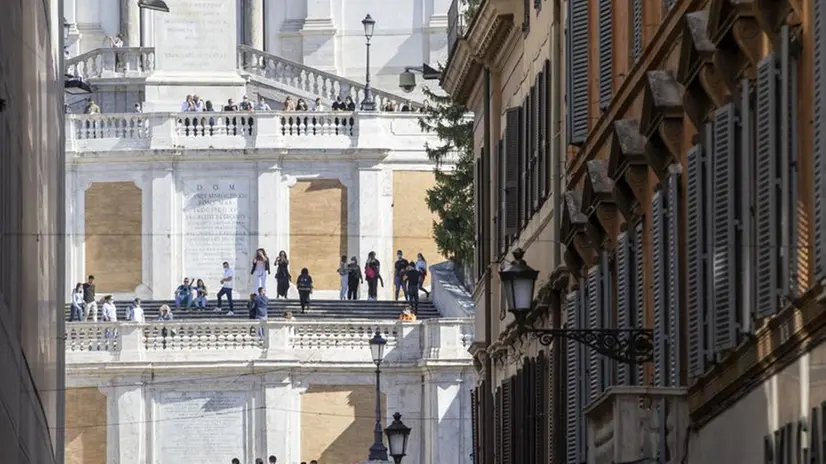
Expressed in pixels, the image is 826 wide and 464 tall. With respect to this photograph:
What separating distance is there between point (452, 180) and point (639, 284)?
5092cm

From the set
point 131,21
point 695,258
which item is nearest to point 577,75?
point 695,258

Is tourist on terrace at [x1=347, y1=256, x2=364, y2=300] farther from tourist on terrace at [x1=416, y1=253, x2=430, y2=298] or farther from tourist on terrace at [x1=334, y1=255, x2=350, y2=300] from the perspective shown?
tourist on terrace at [x1=416, y1=253, x2=430, y2=298]

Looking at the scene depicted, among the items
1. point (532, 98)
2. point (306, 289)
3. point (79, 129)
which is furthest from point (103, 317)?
point (532, 98)

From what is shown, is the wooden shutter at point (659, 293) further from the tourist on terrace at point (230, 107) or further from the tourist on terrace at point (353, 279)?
the tourist on terrace at point (230, 107)

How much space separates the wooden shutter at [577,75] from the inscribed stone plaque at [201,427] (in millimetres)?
42318

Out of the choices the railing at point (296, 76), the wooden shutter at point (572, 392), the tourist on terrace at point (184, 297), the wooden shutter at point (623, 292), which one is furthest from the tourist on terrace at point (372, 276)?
the wooden shutter at point (623, 292)

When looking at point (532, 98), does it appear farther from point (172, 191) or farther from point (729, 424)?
point (172, 191)

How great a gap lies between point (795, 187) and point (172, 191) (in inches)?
2573

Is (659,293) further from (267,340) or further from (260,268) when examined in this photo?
(260,268)

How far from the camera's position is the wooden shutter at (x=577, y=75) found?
29.9 metres

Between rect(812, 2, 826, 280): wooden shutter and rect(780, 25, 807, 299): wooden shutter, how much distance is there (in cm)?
58

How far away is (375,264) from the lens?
78938 mm

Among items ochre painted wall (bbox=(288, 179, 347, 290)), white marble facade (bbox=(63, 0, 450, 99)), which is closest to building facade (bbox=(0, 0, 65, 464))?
ochre painted wall (bbox=(288, 179, 347, 290))

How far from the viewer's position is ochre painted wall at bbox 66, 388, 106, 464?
7181cm
